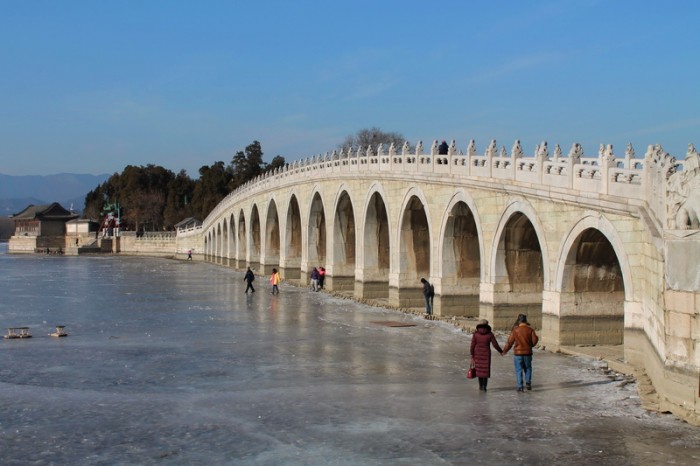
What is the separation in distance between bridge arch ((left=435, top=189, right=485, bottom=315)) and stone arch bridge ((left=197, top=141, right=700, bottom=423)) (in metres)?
0.04

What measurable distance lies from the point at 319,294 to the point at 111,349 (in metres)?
18.6

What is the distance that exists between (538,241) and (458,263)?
15.1 ft

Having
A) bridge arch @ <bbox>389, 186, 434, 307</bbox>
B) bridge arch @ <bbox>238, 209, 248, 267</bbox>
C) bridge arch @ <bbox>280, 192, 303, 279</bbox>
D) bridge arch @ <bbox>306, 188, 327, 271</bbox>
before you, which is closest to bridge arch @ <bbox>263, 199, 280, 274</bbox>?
bridge arch @ <bbox>280, 192, 303, 279</bbox>

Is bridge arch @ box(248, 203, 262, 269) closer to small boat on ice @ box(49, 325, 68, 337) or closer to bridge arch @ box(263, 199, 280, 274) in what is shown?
bridge arch @ box(263, 199, 280, 274)

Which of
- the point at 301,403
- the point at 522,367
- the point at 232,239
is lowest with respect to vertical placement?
the point at 301,403

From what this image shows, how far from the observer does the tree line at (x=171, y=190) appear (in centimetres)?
11244

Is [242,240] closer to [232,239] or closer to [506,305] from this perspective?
[232,239]

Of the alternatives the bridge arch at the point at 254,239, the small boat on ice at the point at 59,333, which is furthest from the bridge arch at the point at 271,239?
the small boat on ice at the point at 59,333

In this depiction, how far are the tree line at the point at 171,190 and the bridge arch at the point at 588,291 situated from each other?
8379cm

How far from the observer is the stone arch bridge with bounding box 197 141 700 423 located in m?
12.4

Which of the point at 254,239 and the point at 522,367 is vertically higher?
the point at 254,239

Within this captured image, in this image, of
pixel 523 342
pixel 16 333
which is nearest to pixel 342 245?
pixel 16 333

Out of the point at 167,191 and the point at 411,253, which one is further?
the point at 167,191

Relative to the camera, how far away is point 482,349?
14.1 m
